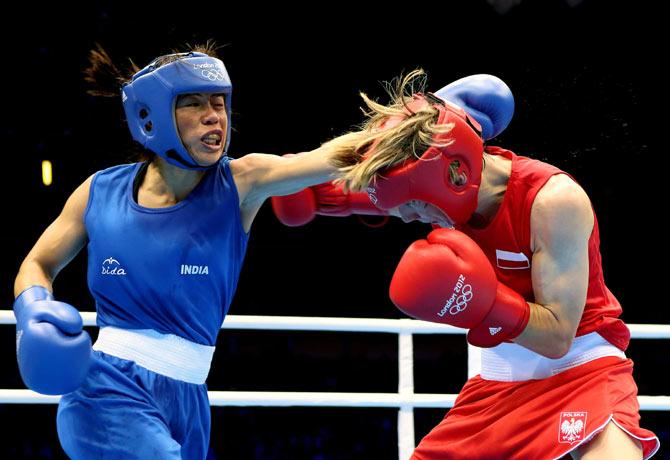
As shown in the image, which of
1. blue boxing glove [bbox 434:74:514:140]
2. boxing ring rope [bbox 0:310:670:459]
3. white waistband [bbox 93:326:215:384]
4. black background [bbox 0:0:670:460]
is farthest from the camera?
black background [bbox 0:0:670:460]

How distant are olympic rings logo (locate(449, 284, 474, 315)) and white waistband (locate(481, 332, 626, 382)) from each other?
1.04ft

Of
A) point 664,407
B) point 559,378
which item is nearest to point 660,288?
point 664,407

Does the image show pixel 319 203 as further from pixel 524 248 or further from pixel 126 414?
pixel 126 414

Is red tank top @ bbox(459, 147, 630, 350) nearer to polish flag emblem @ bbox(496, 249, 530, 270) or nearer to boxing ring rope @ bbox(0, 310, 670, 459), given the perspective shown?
polish flag emblem @ bbox(496, 249, 530, 270)

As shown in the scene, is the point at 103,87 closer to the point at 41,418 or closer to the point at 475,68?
the point at 41,418

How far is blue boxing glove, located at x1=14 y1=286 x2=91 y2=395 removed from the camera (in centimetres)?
196

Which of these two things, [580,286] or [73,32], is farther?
[73,32]

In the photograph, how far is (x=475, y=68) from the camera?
21.3 ft

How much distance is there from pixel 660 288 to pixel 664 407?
375 centimetres

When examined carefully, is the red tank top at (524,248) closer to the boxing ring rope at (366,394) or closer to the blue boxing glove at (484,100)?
the blue boxing glove at (484,100)

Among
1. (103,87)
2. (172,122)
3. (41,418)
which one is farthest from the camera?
(41,418)

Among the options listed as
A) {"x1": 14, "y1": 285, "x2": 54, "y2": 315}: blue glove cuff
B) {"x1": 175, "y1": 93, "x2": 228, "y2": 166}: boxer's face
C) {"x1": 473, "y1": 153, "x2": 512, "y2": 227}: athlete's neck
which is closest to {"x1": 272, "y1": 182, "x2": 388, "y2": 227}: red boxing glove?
{"x1": 175, "y1": 93, "x2": 228, "y2": 166}: boxer's face

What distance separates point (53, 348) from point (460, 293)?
0.86 metres

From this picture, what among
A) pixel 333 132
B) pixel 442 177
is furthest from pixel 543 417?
pixel 333 132
